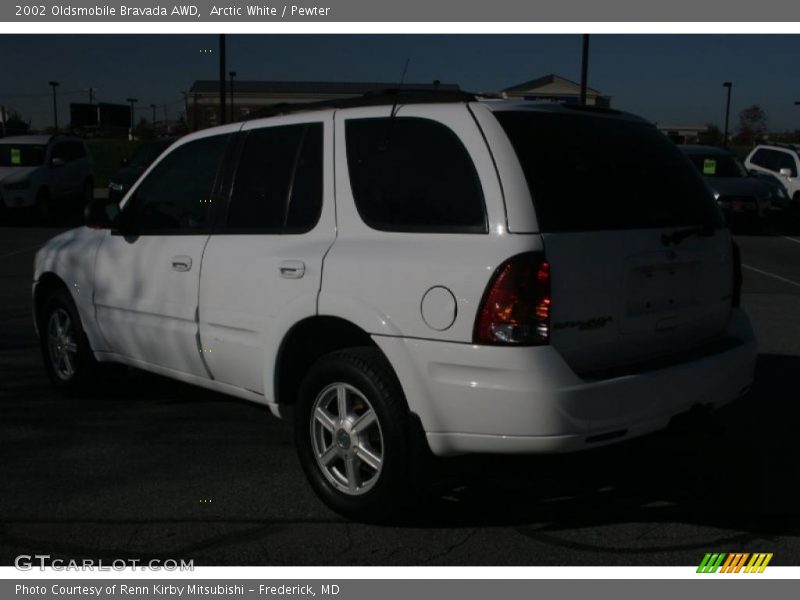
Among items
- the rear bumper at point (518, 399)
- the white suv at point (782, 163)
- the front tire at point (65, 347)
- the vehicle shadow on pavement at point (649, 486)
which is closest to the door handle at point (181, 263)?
the front tire at point (65, 347)

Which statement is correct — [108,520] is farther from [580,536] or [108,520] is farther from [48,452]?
[580,536]

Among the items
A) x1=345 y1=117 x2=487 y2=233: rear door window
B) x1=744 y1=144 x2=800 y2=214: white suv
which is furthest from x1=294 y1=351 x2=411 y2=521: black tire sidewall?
x1=744 y1=144 x2=800 y2=214: white suv

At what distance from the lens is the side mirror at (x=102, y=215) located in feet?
18.2

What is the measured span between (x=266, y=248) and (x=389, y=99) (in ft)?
3.08

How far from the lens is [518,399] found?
11.7 feet

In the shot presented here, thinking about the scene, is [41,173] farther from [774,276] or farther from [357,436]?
[357,436]

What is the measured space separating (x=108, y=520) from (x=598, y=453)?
8.39 ft

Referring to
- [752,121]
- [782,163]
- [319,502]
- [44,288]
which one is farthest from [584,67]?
[752,121]

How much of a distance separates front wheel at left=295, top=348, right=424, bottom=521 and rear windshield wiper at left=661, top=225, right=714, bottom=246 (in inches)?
53.1

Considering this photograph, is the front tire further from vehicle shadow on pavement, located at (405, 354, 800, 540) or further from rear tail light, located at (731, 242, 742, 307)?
rear tail light, located at (731, 242, 742, 307)

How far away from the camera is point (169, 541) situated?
390 centimetres

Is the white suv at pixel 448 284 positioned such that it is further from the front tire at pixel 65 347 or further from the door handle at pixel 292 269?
the front tire at pixel 65 347
